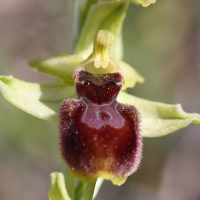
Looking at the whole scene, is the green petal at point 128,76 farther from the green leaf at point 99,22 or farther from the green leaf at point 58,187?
the green leaf at point 58,187

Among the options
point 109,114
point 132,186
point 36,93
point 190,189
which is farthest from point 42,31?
point 109,114

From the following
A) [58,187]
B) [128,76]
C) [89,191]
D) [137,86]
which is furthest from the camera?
[137,86]

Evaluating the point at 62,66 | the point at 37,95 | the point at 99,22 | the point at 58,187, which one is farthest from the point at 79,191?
the point at 99,22

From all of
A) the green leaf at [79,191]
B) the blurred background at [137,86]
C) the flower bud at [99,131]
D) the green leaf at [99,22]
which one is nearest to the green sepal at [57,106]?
the flower bud at [99,131]

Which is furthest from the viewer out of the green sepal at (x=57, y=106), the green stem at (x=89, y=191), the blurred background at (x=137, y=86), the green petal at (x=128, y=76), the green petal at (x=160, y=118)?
the blurred background at (x=137, y=86)

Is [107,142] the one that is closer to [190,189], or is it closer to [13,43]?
[190,189]

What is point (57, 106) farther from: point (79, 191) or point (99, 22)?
point (99, 22)
